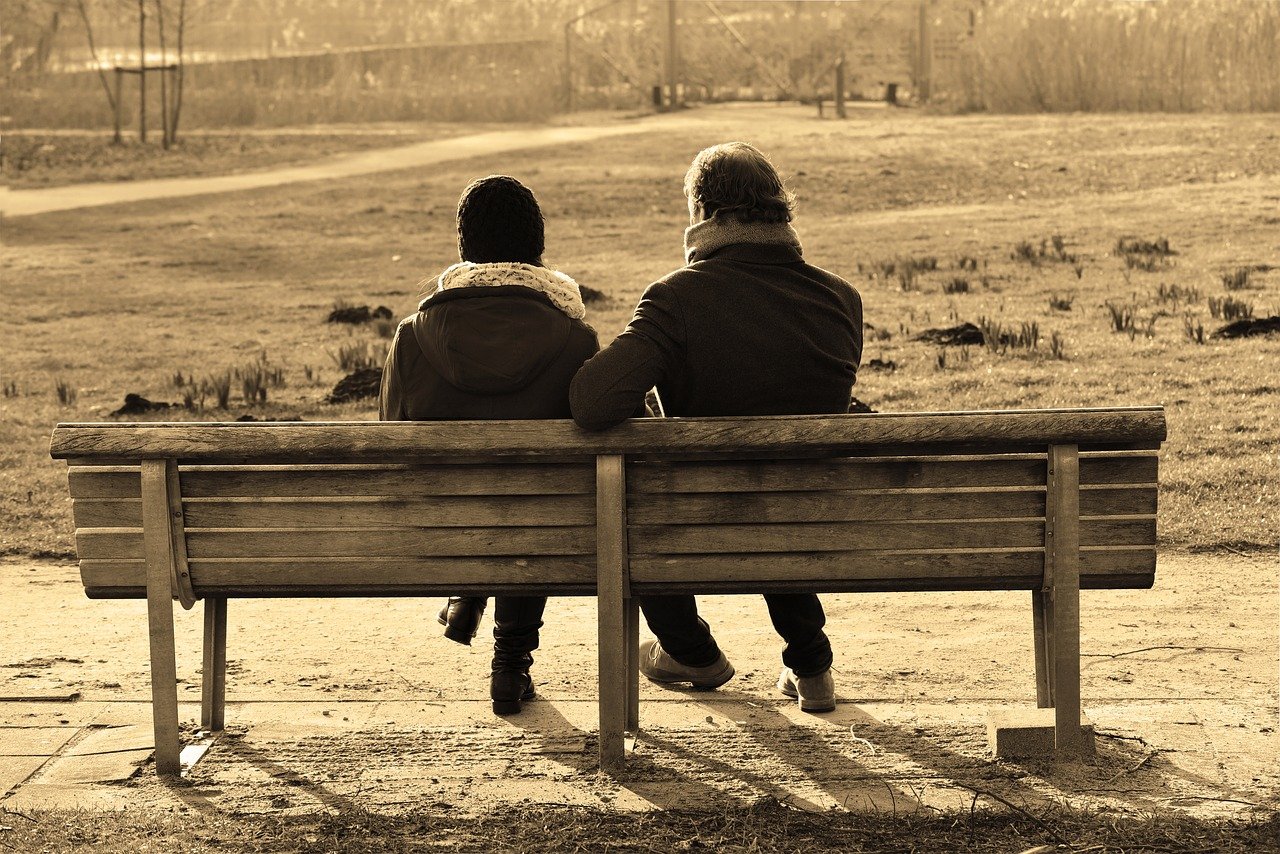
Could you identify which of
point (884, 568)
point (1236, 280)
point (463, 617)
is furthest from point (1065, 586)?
point (1236, 280)

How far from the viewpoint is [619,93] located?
3950 cm

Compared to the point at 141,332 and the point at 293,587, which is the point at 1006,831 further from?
the point at 141,332

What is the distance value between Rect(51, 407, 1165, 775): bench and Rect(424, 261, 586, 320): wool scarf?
20.1 inches

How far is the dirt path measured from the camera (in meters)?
3.81

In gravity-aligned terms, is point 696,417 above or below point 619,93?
below

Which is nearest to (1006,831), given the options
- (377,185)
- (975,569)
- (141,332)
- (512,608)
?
(975,569)

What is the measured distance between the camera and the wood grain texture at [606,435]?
377 centimetres

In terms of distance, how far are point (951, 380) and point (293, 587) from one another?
7072 millimetres

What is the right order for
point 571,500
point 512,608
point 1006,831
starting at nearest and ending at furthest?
point 1006,831, point 571,500, point 512,608

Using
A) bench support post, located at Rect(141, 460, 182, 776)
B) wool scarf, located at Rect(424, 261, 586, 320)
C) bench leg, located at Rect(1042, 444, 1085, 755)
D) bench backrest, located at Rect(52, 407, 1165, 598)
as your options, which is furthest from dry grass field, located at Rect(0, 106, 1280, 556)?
wool scarf, located at Rect(424, 261, 586, 320)

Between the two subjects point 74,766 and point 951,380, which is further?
point 951,380

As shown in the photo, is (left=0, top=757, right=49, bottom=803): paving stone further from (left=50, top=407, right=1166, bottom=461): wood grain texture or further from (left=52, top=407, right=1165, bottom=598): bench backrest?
(left=50, top=407, right=1166, bottom=461): wood grain texture

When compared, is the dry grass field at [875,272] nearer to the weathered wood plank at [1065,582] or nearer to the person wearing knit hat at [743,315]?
the weathered wood plank at [1065,582]

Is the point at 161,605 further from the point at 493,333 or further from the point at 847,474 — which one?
the point at 847,474
